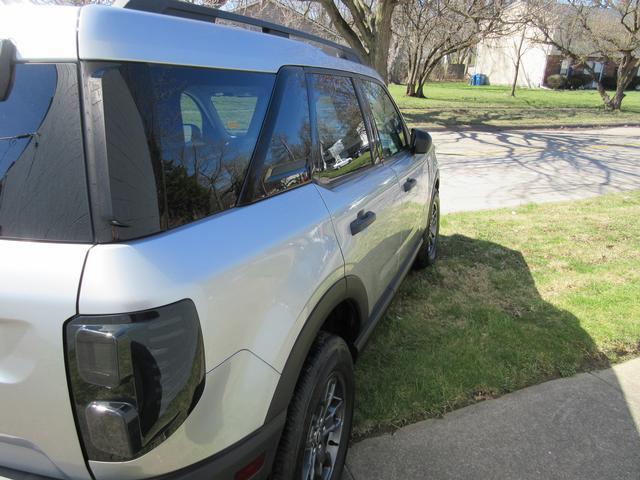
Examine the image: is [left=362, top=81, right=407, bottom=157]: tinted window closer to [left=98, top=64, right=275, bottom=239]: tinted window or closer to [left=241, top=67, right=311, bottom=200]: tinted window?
[left=241, top=67, right=311, bottom=200]: tinted window

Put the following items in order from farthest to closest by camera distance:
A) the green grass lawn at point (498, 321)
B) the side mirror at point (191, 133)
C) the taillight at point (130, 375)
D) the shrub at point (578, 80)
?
1. the shrub at point (578, 80)
2. the green grass lawn at point (498, 321)
3. the side mirror at point (191, 133)
4. the taillight at point (130, 375)

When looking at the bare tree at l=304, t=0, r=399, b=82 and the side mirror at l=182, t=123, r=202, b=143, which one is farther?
the bare tree at l=304, t=0, r=399, b=82

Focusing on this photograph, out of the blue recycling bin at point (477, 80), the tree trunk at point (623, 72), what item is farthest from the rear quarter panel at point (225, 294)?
the blue recycling bin at point (477, 80)

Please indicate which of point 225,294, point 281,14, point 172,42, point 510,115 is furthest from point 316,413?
point 510,115

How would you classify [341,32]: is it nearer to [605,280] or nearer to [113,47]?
[605,280]

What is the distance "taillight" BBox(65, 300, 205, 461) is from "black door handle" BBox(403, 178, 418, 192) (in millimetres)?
2246

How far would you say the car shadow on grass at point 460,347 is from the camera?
111 inches

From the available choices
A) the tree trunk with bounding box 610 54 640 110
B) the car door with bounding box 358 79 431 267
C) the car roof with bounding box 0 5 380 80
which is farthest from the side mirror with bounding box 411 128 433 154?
the tree trunk with bounding box 610 54 640 110

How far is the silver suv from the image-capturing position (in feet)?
3.93

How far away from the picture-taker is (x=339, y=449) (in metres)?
2.19

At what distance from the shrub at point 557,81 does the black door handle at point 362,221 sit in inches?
2012

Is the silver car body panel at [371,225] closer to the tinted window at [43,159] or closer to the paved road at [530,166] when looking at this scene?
the tinted window at [43,159]

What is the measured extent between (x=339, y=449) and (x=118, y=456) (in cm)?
122

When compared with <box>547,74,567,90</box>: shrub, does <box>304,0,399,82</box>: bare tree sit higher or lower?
higher
